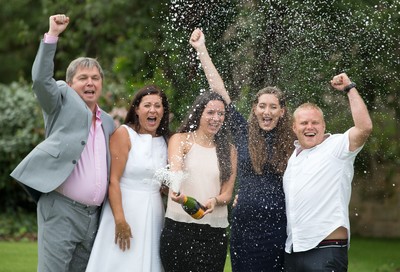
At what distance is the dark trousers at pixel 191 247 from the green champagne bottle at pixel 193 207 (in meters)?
0.20

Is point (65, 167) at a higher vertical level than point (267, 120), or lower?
lower

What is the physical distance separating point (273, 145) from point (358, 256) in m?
5.88

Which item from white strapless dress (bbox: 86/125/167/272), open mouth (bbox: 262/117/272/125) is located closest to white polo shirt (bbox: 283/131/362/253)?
open mouth (bbox: 262/117/272/125)

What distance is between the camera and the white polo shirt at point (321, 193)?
5.14 meters

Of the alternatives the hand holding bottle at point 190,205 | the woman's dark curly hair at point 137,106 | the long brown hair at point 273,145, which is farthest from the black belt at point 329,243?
the woman's dark curly hair at point 137,106

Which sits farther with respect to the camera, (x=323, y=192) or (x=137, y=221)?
(x=137, y=221)

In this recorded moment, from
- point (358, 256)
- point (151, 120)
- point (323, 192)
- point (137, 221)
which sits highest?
point (151, 120)

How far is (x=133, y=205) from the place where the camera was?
564cm

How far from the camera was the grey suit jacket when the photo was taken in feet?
17.7

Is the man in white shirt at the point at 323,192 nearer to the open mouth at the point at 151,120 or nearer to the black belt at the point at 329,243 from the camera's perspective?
the black belt at the point at 329,243

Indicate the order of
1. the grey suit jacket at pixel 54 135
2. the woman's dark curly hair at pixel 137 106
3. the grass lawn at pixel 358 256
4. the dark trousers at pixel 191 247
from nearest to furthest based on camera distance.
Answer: the grey suit jacket at pixel 54 135, the dark trousers at pixel 191 247, the woman's dark curly hair at pixel 137 106, the grass lawn at pixel 358 256

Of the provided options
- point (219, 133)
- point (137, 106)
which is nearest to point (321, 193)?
point (219, 133)

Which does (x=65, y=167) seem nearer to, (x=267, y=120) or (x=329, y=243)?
(x=267, y=120)

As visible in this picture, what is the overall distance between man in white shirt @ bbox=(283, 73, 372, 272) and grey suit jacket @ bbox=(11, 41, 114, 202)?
1.33 metres
